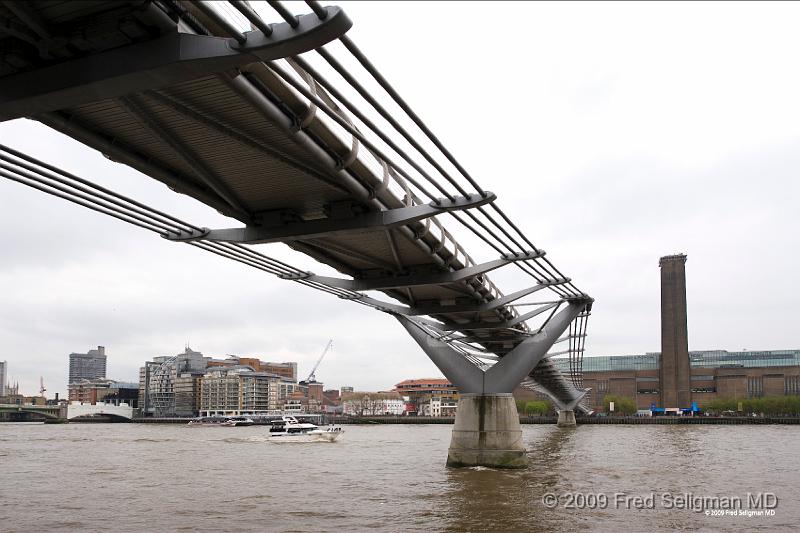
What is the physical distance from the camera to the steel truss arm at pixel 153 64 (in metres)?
8.00

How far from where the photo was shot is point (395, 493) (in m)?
25.2

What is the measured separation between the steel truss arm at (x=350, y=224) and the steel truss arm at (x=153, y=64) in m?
7.06

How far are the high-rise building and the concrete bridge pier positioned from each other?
98.8 meters

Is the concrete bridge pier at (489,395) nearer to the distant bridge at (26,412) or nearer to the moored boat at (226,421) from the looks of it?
the moored boat at (226,421)

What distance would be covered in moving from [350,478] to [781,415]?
110 meters

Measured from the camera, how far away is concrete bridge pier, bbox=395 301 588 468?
102 feet

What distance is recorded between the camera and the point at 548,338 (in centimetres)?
3306

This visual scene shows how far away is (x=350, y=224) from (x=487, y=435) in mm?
17704

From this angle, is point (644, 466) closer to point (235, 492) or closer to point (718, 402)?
point (235, 492)

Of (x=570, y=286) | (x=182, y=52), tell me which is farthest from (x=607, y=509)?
(x=182, y=52)

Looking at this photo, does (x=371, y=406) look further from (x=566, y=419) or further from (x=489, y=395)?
(x=489, y=395)

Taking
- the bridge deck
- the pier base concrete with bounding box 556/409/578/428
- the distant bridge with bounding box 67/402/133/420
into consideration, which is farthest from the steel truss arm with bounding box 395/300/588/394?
the distant bridge with bounding box 67/402/133/420

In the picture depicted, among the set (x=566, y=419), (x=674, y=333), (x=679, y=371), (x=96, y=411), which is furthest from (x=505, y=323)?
(x=96, y=411)

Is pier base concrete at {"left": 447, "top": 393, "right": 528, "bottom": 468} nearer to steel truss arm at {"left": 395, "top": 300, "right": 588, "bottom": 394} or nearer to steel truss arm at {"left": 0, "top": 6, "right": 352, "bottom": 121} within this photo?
steel truss arm at {"left": 395, "top": 300, "right": 588, "bottom": 394}
